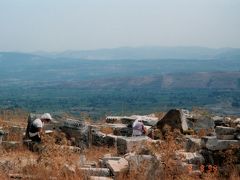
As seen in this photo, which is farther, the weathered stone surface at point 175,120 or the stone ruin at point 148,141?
the weathered stone surface at point 175,120

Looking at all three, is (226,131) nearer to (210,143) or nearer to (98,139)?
(210,143)

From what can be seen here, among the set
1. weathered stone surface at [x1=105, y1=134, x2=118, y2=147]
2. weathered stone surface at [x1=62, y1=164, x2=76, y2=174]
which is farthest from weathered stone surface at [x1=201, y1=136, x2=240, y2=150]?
weathered stone surface at [x1=105, y1=134, x2=118, y2=147]

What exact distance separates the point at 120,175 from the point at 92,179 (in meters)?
0.69

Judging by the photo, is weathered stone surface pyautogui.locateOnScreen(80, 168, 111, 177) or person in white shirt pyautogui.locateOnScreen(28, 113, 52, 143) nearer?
weathered stone surface pyautogui.locateOnScreen(80, 168, 111, 177)

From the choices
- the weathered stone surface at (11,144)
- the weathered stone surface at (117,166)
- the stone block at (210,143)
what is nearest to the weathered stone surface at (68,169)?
the weathered stone surface at (117,166)

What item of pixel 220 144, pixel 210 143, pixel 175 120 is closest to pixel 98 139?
pixel 175 120

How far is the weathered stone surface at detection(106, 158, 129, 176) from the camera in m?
11.0

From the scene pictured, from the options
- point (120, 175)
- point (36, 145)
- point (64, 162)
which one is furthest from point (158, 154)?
point (36, 145)

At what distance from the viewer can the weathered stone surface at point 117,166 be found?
35.9 feet

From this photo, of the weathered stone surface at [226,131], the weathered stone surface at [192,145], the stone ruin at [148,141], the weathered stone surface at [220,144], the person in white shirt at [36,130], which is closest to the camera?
the stone ruin at [148,141]

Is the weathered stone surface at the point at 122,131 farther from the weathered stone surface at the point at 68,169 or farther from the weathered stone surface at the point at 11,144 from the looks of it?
the weathered stone surface at the point at 68,169

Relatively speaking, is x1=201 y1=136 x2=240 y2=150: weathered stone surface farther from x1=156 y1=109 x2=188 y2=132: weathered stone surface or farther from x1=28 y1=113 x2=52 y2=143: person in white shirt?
x1=28 y1=113 x2=52 y2=143: person in white shirt

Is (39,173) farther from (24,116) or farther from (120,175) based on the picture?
(24,116)

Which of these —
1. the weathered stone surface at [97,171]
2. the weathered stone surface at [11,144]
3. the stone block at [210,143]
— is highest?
the stone block at [210,143]
